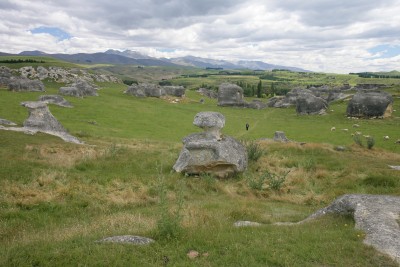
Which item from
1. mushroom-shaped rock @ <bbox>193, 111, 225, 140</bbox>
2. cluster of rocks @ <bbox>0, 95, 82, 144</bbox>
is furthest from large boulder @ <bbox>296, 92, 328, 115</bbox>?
cluster of rocks @ <bbox>0, 95, 82, 144</bbox>

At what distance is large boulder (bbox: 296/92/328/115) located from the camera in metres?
77.4

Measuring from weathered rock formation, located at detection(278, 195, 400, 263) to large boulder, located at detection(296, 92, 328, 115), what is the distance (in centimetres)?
6442

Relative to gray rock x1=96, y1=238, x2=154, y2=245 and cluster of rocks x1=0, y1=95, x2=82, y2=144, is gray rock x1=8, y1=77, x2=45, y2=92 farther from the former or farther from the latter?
gray rock x1=96, y1=238, x2=154, y2=245

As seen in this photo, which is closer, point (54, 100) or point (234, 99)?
point (54, 100)

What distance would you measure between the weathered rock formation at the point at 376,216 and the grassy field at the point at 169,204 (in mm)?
460

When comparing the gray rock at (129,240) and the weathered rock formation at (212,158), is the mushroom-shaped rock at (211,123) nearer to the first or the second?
the weathered rock formation at (212,158)

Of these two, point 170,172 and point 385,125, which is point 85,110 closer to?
point 170,172

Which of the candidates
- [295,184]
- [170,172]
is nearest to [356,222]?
[295,184]

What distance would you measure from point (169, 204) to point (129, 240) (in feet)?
25.5

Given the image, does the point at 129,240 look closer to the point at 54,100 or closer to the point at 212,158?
the point at 212,158

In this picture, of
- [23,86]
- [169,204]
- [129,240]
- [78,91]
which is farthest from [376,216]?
[23,86]

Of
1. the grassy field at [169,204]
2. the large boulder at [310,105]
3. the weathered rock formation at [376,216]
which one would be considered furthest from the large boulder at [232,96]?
the weathered rock formation at [376,216]

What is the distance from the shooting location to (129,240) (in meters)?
9.93

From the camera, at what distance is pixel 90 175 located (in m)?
21.7
